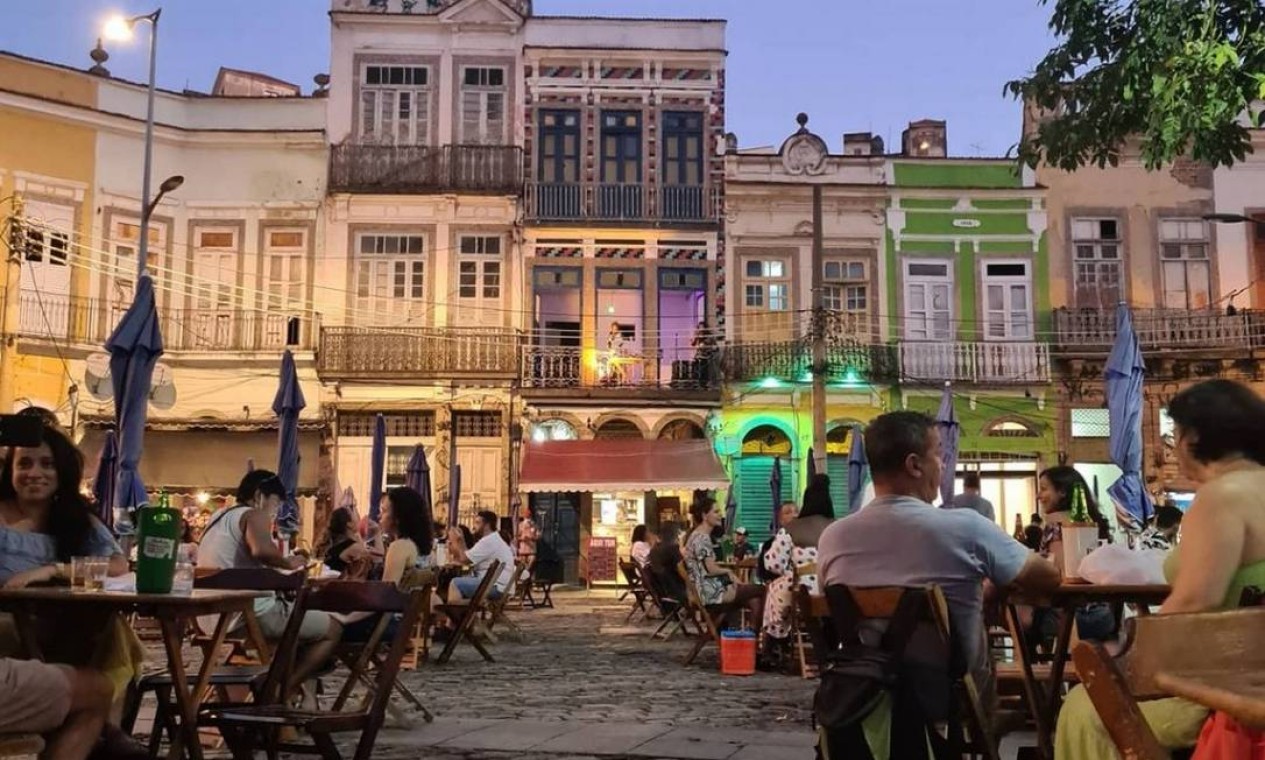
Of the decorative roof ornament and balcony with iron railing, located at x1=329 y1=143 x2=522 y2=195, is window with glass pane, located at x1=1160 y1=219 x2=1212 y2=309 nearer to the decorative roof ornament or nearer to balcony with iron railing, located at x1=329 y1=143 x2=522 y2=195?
the decorative roof ornament

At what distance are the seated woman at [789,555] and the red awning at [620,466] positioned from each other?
40.5ft

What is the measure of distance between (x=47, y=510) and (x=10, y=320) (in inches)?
768

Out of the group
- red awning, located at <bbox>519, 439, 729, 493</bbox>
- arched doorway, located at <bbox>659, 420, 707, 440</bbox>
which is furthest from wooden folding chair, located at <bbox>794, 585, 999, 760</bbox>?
arched doorway, located at <bbox>659, 420, 707, 440</bbox>

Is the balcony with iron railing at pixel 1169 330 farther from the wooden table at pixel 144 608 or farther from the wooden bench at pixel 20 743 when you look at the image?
the wooden bench at pixel 20 743

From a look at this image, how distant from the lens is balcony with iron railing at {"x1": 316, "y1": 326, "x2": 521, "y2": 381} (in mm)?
23844

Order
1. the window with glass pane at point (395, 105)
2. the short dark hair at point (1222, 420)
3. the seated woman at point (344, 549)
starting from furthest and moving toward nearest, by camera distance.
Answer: the window with glass pane at point (395, 105) → the seated woman at point (344, 549) → the short dark hair at point (1222, 420)

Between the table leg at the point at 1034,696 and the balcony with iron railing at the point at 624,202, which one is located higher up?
the balcony with iron railing at the point at 624,202

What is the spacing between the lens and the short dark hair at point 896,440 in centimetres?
396

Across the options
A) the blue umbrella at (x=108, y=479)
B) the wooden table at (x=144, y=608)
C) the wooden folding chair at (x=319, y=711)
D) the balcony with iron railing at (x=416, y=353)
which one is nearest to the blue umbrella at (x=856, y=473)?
the balcony with iron railing at (x=416, y=353)

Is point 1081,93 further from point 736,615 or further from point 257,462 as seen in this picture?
point 257,462

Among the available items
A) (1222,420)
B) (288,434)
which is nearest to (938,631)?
(1222,420)

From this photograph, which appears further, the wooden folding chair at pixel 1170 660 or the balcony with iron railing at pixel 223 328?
the balcony with iron railing at pixel 223 328

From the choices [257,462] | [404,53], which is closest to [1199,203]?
[404,53]

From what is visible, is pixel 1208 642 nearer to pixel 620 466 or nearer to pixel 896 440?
pixel 896 440
